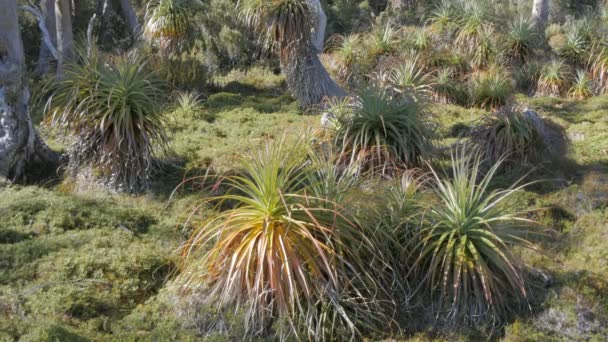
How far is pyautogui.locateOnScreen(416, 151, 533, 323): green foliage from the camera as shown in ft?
17.6

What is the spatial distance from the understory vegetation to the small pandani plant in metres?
0.03

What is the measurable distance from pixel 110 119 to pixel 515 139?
16.9 ft

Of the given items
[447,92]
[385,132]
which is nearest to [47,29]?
[447,92]

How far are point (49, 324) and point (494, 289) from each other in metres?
3.68

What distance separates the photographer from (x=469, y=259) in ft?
18.0

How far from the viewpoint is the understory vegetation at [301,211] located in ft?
17.3

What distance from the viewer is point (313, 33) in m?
11.5

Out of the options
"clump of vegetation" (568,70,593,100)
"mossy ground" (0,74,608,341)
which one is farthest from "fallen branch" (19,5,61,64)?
"clump of vegetation" (568,70,593,100)

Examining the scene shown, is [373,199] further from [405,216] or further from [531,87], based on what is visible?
[531,87]

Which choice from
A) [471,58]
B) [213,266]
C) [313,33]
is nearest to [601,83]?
[471,58]

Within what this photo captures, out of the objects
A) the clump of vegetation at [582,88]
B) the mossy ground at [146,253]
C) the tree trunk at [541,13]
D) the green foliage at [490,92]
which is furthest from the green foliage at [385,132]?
the tree trunk at [541,13]

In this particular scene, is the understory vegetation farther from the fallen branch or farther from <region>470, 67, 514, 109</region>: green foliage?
the fallen branch

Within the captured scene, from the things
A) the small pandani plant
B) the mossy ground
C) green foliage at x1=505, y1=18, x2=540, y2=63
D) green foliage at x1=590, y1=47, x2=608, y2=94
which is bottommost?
the mossy ground

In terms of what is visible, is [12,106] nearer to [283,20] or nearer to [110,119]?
[110,119]
